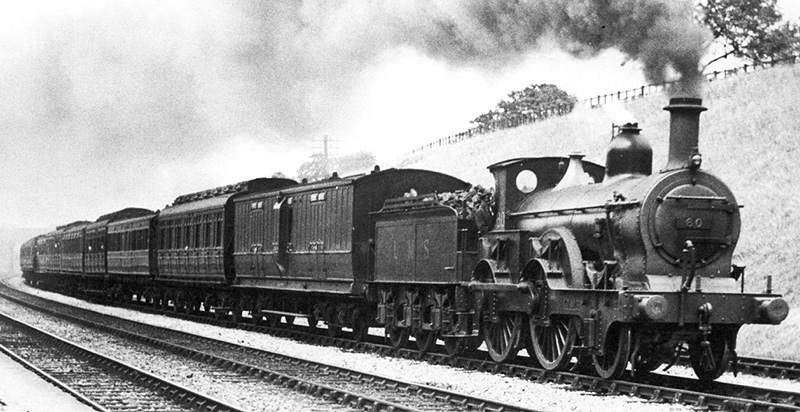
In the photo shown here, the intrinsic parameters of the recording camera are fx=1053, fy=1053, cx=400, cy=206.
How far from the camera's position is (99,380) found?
48.5 ft

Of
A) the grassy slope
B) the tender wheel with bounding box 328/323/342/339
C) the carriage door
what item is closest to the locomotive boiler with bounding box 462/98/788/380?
the grassy slope

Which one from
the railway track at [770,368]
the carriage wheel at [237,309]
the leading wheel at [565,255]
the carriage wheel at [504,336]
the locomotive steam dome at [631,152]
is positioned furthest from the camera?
the carriage wheel at [237,309]

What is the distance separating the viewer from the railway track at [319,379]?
12000 millimetres

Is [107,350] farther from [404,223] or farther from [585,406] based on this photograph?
[585,406]

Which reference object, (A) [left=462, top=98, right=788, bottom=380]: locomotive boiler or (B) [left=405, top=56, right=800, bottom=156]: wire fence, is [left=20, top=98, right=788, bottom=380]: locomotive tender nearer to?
(A) [left=462, top=98, right=788, bottom=380]: locomotive boiler

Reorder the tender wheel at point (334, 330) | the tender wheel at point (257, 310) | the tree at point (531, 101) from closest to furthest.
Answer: the tender wheel at point (334, 330), the tender wheel at point (257, 310), the tree at point (531, 101)

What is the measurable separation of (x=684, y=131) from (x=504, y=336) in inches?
184

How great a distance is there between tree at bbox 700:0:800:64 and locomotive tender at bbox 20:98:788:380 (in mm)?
24548

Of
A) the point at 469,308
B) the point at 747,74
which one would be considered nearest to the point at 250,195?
the point at 469,308

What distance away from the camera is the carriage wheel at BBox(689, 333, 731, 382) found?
1365 cm

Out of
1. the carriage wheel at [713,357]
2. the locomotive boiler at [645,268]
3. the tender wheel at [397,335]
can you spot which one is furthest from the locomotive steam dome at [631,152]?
the tender wheel at [397,335]

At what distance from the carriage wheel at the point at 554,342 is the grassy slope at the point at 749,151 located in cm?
539

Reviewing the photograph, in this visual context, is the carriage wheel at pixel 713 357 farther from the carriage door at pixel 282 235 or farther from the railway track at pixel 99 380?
the carriage door at pixel 282 235

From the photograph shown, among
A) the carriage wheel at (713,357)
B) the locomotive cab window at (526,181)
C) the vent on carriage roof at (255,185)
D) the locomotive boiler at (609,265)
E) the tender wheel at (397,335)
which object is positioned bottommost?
the tender wheel at (397,335)
